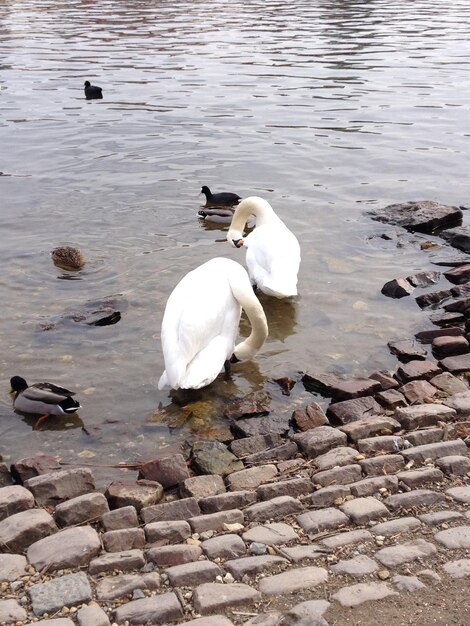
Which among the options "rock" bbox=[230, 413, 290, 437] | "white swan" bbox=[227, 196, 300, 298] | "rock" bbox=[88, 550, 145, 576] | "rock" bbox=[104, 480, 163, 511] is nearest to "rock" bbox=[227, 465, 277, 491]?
"rock" bbox=[104, 480, 163, 511]

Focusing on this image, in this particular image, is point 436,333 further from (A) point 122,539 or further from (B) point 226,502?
(A) point 122,539

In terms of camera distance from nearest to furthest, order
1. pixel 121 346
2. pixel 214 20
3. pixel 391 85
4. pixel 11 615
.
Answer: pixel 11 615 → pixel 121 346 → pixel 391 85 → pixel 214 20

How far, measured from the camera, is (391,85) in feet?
64.1

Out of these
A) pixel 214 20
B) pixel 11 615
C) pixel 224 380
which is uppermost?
pixel 214 20

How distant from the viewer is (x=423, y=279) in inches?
359

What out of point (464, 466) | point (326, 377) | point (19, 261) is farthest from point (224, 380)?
point (19, 261)

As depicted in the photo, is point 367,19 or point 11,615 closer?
point 11,615

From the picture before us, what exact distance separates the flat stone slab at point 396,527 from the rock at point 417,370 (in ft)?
8.41

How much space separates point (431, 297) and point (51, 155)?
311 inches

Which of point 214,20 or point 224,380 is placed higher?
point 214,20

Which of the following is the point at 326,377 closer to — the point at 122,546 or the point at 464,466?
the point at 464,466

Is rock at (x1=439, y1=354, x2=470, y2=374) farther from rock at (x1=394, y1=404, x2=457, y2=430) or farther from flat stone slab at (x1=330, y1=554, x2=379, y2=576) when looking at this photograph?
flat stone slab at (x1=330, y1=554, x2=379, y2=576)

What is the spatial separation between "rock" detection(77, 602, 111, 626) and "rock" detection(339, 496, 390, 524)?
146 centimetres

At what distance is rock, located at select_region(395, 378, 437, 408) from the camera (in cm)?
638
